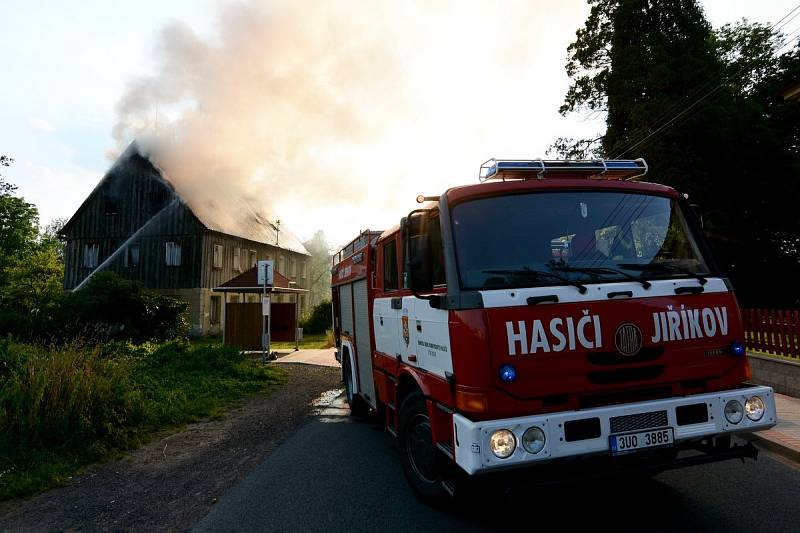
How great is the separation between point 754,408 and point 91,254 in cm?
3330

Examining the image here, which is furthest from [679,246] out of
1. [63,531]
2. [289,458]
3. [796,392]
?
[796,392]

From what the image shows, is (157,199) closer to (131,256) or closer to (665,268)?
(131,256)

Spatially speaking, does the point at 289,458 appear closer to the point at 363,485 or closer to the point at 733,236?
the point at 363,485

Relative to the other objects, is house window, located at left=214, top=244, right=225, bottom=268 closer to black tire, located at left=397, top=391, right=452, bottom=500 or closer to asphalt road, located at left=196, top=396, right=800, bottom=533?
asphalt road, located at left=196, top=396, right=800, bottom=533

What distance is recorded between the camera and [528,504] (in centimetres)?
421

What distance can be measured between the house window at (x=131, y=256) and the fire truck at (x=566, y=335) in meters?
28.3

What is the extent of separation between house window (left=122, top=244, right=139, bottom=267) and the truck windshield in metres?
28.9

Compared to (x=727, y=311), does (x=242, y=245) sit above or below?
above

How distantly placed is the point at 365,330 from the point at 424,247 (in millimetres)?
3032

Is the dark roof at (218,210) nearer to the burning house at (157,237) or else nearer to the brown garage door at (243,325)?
the burning house at (157,237)

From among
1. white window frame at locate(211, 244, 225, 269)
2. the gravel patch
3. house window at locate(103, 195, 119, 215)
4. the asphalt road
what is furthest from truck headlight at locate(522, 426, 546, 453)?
house window at locate(103, 195, 119, 215)

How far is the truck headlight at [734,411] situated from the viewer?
3480 mm

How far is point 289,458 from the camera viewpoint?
18.9ft

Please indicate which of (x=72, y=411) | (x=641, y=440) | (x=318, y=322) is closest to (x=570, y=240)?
(x=641, y=440)
